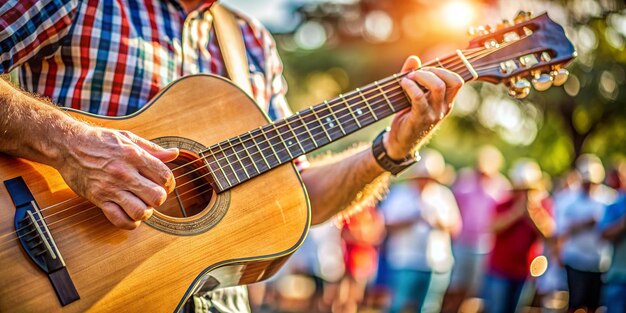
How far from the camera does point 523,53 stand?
102 inches

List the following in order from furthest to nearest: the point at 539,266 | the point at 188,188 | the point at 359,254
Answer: the point at 539,266 → the point at 359,254 → the point at 188,188

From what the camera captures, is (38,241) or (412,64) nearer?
(38,241)

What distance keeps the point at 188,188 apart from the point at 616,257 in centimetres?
719

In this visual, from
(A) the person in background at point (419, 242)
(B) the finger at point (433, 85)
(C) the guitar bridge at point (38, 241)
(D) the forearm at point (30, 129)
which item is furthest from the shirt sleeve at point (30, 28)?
(A) the person in background at point (419, 242)

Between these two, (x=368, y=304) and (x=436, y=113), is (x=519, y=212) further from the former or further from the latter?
(x=436, y=113)

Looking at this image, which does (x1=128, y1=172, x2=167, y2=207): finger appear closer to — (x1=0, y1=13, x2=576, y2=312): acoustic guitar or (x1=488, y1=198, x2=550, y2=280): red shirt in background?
(x1=0, y1=13, x2=576, y2=312): acoustic guitar

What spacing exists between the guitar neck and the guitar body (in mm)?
45

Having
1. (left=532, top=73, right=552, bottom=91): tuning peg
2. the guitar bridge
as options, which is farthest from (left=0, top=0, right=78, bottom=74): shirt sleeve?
(left=532, top=73, right=552, bottom=91): tuning peg

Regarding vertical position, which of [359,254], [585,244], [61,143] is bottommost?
[359,254]

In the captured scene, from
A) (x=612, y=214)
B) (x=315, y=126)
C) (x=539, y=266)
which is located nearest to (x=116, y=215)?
(x=315, y=126)

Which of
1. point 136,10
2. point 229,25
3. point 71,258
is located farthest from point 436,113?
point 71,258

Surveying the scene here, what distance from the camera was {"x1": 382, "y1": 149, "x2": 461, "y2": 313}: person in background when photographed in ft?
23.5

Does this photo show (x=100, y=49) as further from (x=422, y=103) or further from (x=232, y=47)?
(x=422, y=103)

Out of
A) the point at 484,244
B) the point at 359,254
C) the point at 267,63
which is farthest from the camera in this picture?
the point at 359,254
